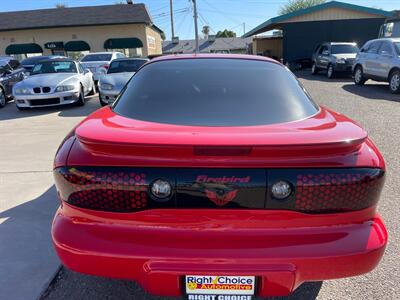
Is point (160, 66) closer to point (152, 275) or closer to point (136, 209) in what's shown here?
point (136, 209)

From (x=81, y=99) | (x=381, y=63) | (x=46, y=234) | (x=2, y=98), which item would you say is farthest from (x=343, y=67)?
(x=46, y=234)

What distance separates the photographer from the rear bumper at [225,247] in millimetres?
1755

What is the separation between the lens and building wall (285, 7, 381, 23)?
23.9 meters

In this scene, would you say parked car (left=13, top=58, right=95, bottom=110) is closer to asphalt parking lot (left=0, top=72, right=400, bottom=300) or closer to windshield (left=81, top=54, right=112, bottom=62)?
asphalt parking lot (left=0, top=72, right=400, bottom=300)

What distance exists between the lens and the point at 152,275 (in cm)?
178

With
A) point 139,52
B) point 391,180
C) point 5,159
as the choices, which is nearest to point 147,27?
point 139,52

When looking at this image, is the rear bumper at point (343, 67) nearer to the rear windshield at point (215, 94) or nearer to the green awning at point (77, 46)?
the rear windshield at point (215, 94)

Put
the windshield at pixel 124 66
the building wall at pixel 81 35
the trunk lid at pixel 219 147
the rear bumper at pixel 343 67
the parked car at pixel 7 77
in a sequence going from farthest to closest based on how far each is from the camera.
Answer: the building wall at pixel 81 35
the rear bumper at pixel 343 67
the parked car at pixel 7 77
the windshield at pixel 124 66
the trunk lid at pixel 219 147

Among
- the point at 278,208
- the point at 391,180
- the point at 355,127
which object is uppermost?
the point at 355,127

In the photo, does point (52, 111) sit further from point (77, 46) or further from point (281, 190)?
point (77, 46)

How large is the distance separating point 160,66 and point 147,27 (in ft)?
97.8

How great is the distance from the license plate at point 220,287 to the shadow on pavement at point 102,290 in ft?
2.11

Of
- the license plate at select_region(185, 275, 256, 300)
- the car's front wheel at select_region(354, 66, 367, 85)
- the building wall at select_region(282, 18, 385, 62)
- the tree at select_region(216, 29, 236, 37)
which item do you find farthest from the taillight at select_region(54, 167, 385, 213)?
the tree at select_region(216, 29, 236, 37)

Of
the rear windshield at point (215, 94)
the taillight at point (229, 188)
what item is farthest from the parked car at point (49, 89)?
the taillight at point (229, 188)
